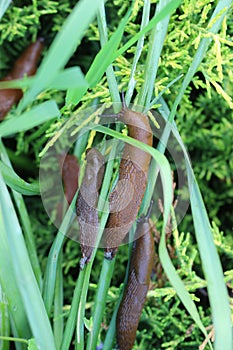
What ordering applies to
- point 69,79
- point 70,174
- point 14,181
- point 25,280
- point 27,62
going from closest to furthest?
point 69,79 → point 25,280 → point 14,181 → point 70,174 → point 27,62

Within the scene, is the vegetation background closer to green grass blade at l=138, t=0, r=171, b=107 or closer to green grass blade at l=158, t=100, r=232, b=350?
green grass blade at l=138, t=0, r=171, b=107

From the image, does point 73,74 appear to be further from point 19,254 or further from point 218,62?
point 218,62

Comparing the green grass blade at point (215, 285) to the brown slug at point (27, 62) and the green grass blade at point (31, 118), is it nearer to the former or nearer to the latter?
the green grass blade at point (31, 118)

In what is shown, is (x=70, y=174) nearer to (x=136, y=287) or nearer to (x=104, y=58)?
(x=136, y=287)

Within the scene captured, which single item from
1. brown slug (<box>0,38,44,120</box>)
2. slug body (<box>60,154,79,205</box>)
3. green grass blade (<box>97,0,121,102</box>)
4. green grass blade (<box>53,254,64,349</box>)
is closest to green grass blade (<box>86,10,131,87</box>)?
green grass blade (<box>97,0,121,102</box>)

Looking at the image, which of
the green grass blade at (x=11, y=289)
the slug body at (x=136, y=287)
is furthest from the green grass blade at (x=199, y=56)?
the green grass blade at (x=11, y=289)

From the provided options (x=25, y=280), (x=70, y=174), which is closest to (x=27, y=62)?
(x=70, y=174)

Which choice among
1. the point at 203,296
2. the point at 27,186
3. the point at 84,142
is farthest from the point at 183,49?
the point at 203,296
